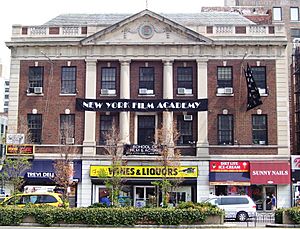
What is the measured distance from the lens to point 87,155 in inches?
1522

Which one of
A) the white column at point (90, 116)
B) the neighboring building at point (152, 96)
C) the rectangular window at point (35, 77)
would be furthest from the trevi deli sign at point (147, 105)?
the rectangular window at point (35, 77)

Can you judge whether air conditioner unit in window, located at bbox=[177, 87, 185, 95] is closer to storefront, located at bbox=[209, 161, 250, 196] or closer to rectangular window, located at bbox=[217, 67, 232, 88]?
rectangular window, located at bbox=[217, 67, 232, 88]

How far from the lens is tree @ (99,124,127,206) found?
32.4 metres

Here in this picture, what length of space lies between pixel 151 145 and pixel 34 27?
13.2m

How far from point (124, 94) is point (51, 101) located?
5779 mm

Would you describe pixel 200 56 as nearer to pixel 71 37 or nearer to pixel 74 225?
pixel 71 37

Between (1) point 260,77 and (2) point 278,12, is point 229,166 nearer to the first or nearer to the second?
(1) point 260,77

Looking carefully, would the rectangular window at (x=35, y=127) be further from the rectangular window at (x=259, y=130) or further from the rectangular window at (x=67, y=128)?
the rectangular window at (x=259, y=130)

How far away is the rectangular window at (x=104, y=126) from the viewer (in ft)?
129

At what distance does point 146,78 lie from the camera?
4000cm

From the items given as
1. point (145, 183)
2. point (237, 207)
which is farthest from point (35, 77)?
point (237, 207)

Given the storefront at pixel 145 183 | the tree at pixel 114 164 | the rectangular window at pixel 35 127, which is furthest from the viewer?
the rectangular window at pixel 35 127

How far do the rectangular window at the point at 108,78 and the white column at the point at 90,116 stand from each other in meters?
0.67

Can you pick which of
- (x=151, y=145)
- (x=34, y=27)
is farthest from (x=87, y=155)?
(x=34, y=27)
